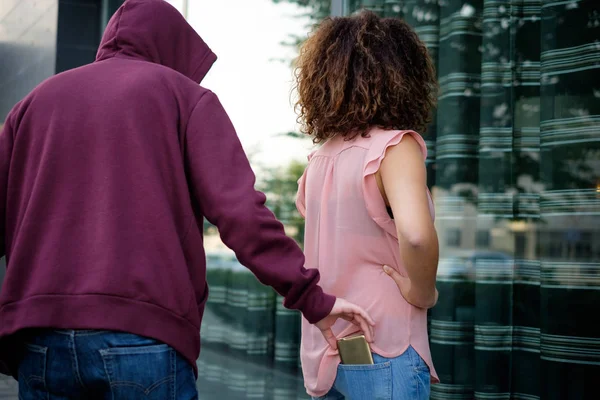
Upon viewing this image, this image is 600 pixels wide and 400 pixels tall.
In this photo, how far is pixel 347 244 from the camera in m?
2.03

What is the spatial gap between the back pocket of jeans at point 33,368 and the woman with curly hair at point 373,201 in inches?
29.2

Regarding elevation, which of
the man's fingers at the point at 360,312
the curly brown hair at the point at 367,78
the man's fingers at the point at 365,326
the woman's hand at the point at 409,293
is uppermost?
the curly brown hair at the point at 367,78

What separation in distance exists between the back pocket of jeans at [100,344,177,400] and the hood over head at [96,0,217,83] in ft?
2.55

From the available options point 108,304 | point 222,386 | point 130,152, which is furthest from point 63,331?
point 222,386

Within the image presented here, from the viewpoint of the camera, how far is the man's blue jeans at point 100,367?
165cm

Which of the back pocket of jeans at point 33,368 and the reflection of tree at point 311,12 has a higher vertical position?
the reflection of tree at point 311,12

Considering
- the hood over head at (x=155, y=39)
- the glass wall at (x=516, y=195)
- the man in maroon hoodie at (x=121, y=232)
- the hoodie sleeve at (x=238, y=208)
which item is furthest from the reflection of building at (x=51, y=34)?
the hoodie sleeve at (x=238, y=208)

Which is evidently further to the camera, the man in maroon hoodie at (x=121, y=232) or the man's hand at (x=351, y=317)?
the man's hand at (x=351, y=317)

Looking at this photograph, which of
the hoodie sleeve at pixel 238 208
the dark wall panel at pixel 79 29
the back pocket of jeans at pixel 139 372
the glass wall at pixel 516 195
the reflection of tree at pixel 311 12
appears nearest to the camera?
the back pocket of jeans at pixel 139 372

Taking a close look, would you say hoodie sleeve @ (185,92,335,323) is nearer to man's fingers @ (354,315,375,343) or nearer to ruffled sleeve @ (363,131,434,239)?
man's fingers @ (354,315,375,343)

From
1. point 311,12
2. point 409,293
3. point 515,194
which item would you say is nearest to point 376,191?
point 409,293

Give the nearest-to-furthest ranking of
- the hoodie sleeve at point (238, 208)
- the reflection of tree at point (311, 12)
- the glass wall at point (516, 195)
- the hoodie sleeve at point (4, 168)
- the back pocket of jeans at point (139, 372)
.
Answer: the back pocket of jeans at point (139, 372), the hoodie sleeve at point (238, 208), the hoodie sleeve at point (4, 168), the glass wall at point (516, 195), the reflection of tree at point (311, 12)

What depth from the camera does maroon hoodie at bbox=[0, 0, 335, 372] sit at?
1697 mm

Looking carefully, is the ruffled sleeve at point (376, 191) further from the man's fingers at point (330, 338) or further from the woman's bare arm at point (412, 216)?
the man's fingers at point (330, 338)
